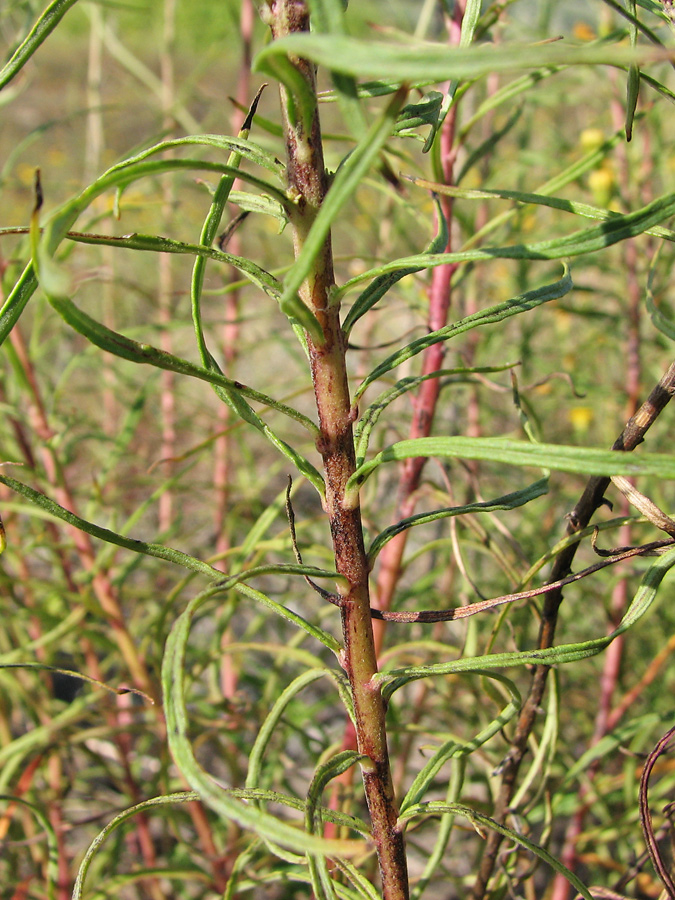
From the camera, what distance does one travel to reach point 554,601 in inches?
18.3

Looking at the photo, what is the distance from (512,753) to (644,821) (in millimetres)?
140

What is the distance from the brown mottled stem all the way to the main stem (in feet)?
0.45

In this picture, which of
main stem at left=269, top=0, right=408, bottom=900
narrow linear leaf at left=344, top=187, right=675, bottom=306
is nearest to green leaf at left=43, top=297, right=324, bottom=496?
main stem at left=269, top=0, right=408, bottom=900

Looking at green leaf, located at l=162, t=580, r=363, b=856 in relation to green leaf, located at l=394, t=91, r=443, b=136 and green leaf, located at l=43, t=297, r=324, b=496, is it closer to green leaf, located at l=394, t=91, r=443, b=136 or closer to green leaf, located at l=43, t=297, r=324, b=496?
green leaf, located at l=43, t=297, r=324, b=496

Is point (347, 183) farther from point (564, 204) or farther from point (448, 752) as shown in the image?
point (448, 752)

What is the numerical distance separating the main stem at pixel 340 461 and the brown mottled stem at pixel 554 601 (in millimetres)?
137

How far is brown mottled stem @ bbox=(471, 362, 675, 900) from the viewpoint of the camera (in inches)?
15.2

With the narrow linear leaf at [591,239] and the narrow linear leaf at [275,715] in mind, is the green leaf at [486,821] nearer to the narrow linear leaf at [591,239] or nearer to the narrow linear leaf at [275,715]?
the narrow linear leaf at [275,715]

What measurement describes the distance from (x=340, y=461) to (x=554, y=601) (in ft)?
0.68

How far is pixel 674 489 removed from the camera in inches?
57.2

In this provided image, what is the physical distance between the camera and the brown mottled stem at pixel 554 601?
39 cm

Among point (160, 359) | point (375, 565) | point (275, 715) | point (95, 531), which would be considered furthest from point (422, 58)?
point (375, 565)

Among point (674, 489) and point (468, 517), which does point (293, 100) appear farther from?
point (674, 489)

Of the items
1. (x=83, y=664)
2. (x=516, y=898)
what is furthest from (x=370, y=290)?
(x=83, y=664)
